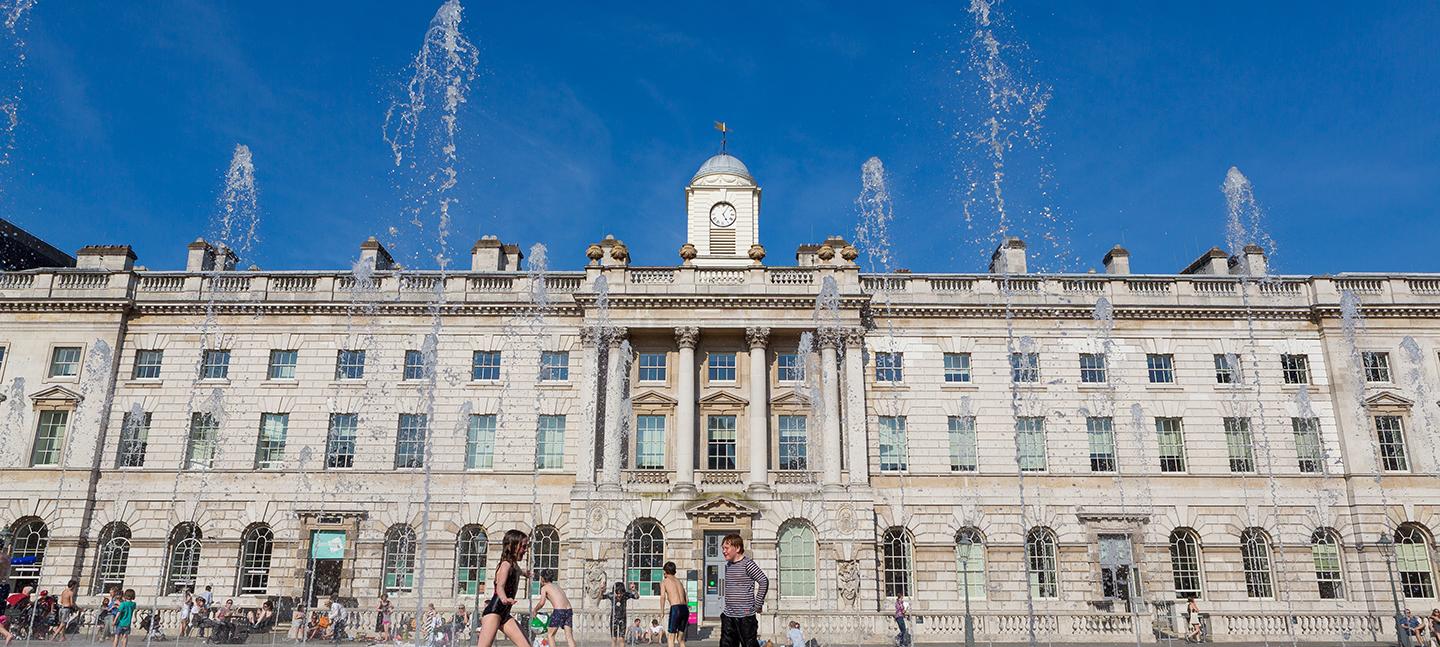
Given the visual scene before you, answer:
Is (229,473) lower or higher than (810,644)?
higher

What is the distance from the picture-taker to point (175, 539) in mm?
34438

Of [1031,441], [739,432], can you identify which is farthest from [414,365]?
[1031,441]

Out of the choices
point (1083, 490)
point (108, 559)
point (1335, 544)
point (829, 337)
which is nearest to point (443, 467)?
point (108, 559)

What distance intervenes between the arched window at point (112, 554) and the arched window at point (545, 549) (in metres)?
14.8

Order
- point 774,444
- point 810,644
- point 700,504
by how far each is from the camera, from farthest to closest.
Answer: point 774,444
point 700,504
point 810,644

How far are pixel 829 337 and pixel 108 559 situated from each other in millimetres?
27991

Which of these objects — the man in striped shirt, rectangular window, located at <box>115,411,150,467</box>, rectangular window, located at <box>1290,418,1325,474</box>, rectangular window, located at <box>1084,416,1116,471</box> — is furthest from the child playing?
rectangular window, located at <box>1290,418,1325,474</box>

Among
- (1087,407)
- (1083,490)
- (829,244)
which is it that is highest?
(829,244)

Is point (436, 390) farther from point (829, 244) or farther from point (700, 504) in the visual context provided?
point (829, 244)

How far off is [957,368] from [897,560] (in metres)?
7.90

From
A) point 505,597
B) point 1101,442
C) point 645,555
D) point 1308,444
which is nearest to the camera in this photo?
point 505,597

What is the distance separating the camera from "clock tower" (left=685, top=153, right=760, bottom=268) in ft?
138

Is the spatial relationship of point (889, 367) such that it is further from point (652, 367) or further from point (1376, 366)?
point (1376, 366)

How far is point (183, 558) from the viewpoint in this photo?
34.4m
